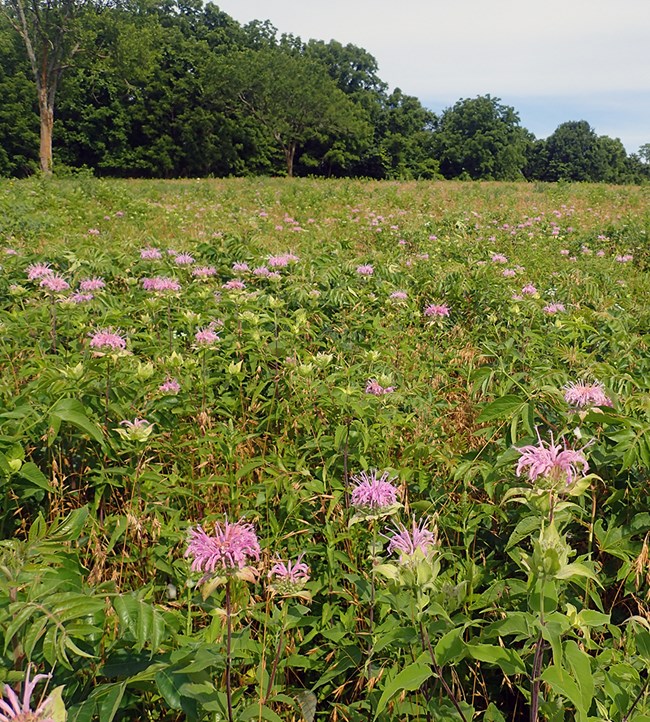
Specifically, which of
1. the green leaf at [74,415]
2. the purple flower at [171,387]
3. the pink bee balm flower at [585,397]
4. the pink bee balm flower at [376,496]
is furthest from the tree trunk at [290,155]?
the pink bee balm flower at [376,496]

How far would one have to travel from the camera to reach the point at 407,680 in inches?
36.6

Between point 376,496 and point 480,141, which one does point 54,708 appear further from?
point 480,141

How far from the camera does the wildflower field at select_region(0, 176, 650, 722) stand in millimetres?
990

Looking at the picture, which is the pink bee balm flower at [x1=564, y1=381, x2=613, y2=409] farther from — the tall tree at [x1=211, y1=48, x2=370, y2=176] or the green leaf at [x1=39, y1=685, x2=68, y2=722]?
the tall tree at [x1=211, y1=48, x2=370, y2=176]

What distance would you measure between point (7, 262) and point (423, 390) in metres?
3.02

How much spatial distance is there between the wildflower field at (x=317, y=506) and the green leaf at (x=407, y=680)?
1 cm

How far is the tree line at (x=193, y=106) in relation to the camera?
2120 cm

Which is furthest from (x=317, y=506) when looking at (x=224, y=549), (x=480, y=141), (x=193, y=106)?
(x=480, y=141)

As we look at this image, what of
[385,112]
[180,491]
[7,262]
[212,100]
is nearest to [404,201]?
[7,262]

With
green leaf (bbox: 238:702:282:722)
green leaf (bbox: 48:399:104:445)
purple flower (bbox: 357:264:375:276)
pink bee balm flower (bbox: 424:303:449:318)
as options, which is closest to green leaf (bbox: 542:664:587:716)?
green leaf (bbox: 238:702:282:722)

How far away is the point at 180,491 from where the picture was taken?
166cm

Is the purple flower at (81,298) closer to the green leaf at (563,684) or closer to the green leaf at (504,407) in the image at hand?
the green leaf at (504,407)

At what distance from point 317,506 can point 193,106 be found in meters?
38.1

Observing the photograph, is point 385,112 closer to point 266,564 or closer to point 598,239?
point 598,239
